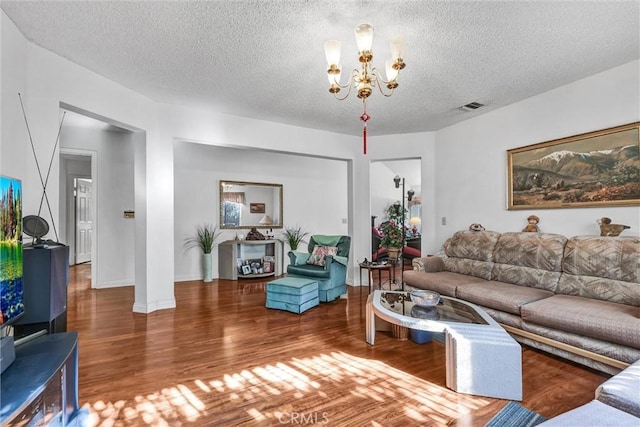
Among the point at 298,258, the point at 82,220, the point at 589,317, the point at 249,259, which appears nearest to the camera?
the point at 589,317

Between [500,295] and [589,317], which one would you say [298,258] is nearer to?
[500,295]

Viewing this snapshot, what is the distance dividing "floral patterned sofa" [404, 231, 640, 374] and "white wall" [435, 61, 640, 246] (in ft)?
0.99

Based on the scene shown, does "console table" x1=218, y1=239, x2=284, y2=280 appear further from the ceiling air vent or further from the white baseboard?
the ceiling air vent

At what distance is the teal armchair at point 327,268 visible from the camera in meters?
4.04

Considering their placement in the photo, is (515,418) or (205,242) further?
(205,242)

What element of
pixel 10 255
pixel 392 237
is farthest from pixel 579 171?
pixel 10 255

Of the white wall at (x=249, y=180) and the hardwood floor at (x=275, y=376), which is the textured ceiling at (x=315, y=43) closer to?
the white wall at (x=249, y=180)

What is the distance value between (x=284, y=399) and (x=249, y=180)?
4.81 metres

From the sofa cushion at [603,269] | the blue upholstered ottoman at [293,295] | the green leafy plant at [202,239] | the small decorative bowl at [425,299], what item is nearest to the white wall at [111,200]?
the green leafy plant at [202,239]

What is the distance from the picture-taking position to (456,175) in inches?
174

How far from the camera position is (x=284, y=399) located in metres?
1.89

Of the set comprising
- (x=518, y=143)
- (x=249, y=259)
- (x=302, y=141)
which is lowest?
(x=249, y=259)

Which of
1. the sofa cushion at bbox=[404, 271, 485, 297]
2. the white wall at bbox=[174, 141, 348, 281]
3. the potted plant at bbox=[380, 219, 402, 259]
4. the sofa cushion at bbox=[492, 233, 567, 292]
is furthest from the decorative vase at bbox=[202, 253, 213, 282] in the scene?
the sofa cushion at bbox=[492, 233, 567, 292]

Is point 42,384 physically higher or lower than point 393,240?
lower
